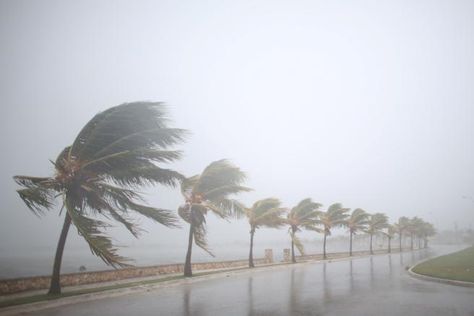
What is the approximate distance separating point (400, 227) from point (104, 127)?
72.9 metres

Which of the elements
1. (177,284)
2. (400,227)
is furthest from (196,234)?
(400,227)

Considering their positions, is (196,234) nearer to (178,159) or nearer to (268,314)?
(178,159)

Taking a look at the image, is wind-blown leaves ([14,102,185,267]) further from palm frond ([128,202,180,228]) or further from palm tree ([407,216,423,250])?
palm tree ([407,216,423,250])

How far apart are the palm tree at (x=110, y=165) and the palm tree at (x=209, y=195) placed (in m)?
6.28

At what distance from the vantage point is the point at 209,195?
875 inches

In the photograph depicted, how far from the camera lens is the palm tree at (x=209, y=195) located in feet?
69.5

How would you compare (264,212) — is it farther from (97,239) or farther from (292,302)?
(97,239)

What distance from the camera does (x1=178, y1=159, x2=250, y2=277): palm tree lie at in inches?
834

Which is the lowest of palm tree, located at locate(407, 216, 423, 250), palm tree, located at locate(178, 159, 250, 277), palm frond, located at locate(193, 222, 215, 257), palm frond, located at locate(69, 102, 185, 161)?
palm tree, located at locate(407, 216, 423, 250)

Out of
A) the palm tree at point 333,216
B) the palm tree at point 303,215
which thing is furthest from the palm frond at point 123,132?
the palm tree at point 333,216

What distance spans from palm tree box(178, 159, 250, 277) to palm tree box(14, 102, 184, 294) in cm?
628

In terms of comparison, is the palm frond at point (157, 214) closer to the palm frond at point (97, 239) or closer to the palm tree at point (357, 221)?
the palm frond at point (97, 239)

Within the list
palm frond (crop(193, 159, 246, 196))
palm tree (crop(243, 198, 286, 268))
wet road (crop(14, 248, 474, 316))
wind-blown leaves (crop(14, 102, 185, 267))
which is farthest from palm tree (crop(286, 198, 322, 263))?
wind-blown leaves (crop(14, 102, 185, 267))

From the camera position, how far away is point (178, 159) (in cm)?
1536
